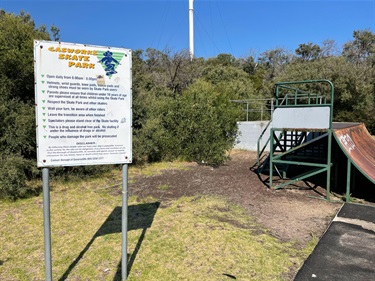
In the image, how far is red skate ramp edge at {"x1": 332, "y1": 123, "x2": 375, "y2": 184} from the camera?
5540 millimetres

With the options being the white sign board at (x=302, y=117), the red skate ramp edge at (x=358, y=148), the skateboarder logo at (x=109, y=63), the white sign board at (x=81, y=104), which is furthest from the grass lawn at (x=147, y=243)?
Result: the red skate ramp edge at (x=358, y=148)

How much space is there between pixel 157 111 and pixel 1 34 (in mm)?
4904

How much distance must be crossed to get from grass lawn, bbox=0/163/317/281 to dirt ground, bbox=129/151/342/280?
1.02 ft

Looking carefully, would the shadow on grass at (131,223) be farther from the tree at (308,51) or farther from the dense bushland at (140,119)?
the tree at (308,51)

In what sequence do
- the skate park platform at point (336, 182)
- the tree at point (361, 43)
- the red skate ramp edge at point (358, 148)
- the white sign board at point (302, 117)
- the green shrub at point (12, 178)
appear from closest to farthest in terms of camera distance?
the skate park platform at point (336, 182), the green shrub at point (12, 178), the red skate ramp edge at point (358, 148), the white sign board at point (302, 117), the tree at point (361, 43)

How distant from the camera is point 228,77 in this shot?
92.0 feet

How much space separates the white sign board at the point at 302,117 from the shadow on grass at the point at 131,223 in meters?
3.27

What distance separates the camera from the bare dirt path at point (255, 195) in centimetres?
439

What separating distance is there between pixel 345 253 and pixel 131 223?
118 inches

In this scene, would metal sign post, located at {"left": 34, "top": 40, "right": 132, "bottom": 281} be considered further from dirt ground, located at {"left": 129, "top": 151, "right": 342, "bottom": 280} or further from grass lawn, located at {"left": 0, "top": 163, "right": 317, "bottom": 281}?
dirt ground, located at {"left": 129, "top": 151, "right": 342, "bottom": 280}

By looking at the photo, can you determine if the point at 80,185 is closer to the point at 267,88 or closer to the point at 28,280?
the point at 28,280

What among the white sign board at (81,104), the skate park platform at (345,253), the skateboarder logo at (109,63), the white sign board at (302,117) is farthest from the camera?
the white sign board at (302,117)

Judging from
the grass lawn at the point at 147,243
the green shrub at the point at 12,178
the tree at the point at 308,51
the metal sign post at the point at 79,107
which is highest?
the tree at the point at 308,51

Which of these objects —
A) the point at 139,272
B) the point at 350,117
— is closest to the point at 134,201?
the point at 139,272
